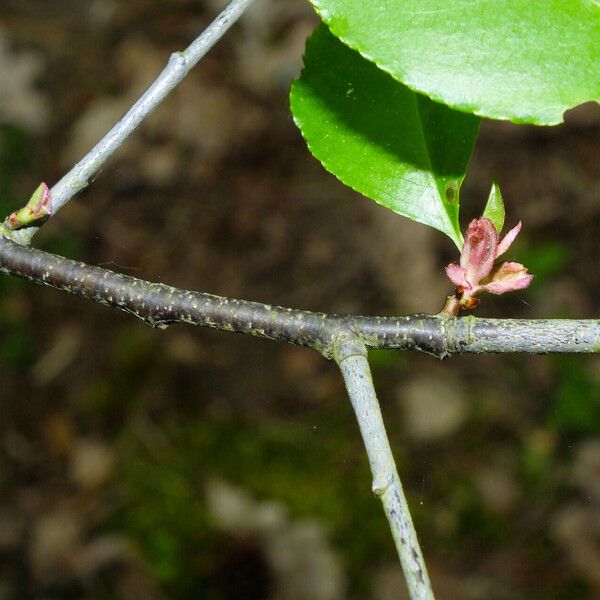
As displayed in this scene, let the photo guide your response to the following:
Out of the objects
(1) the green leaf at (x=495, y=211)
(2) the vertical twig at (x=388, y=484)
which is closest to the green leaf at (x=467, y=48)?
(1) the green leaf at (x=495, y=211)

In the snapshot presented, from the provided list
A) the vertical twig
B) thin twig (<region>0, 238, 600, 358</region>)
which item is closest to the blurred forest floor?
thin twig (<region>0, 238, 600, 358</region>)

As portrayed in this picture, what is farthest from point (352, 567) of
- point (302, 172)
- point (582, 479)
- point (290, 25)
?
point (290, 25)

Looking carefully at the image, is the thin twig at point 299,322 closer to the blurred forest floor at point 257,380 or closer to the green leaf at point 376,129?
the green leaf at point 376,129

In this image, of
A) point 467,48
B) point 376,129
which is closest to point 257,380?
point 376,129

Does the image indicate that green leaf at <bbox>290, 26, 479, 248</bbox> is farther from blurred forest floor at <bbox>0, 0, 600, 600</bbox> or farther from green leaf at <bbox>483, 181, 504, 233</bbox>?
blurred forest floor at <bbox>0, 0, 600, 600</bbox>

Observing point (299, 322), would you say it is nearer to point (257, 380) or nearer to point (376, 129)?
point (376, 129)

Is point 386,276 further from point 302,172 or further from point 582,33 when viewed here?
point 582,33
